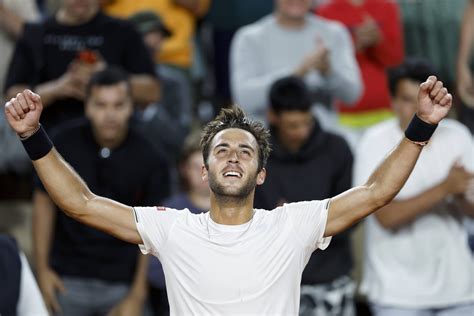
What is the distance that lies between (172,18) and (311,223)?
161 inches

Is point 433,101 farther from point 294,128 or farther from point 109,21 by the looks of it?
point 109,21

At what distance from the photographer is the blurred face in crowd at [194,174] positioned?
7.60 m

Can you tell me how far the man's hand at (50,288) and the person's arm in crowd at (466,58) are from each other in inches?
126

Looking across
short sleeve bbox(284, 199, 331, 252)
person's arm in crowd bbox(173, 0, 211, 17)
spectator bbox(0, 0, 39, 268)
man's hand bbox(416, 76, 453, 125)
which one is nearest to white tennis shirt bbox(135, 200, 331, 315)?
short sleeve bbox(284, 199, 331, 252)

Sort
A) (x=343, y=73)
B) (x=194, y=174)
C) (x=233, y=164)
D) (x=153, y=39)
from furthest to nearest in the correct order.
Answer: (x=153, y=39), (x=343, y=73), (x=194, y=174), (x=233, y=164)

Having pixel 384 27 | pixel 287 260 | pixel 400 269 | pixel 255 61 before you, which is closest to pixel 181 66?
pixel 255 61

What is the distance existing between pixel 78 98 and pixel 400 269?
95.7 inches

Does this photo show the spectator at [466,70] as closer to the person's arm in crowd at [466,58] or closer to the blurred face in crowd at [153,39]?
the person's arm in crowd at [466,58]

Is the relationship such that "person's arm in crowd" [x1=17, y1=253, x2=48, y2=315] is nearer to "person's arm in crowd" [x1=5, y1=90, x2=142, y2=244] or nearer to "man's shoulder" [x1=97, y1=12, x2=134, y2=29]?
"person's arm in crowd" [x1=5, y1=90, x2=142, y2=244]

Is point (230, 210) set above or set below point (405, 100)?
below

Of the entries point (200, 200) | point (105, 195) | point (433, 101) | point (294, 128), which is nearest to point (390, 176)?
point (433, 101)

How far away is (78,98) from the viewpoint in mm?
8016

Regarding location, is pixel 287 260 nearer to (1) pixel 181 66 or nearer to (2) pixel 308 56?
(2) pixel 308 56

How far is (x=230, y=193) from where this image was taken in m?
5.23
